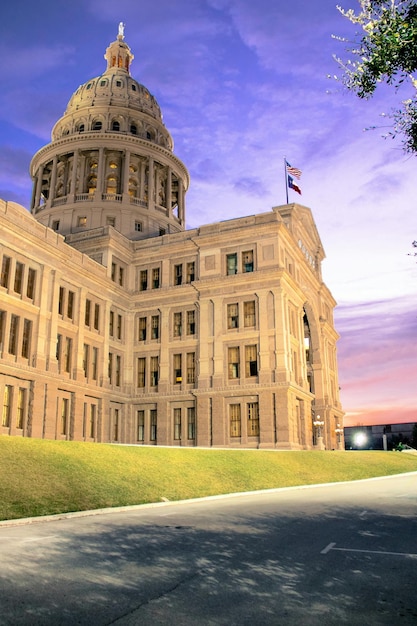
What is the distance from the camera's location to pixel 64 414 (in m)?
47.9

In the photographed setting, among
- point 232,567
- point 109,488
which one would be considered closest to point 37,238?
point 109,488

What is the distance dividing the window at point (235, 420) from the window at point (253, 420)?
1.10 m

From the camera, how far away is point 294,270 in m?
60.9

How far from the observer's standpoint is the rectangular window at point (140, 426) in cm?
5697

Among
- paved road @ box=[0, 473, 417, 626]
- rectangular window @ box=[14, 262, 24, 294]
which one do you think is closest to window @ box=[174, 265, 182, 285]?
rectangular window @ box=[14, 262, 24, 294]

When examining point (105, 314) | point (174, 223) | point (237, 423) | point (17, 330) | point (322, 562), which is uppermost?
point (174, 223)

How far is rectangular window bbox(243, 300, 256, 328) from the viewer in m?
54.4

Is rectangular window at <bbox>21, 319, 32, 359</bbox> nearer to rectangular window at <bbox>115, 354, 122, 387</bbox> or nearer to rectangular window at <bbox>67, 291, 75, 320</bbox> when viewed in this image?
rectangular window at <bbox>67, 291, 75, 320</bbox>

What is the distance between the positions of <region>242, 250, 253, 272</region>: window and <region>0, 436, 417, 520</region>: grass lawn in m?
21.2

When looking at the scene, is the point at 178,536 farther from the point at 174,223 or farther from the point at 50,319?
the point at 174,223

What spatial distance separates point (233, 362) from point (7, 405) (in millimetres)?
21585

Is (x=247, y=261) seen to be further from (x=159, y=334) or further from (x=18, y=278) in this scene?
(x=18, y=278)

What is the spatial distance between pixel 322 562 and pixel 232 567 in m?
1.82

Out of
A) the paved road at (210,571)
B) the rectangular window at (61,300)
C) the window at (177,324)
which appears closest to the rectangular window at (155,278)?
the window at (177,324)
